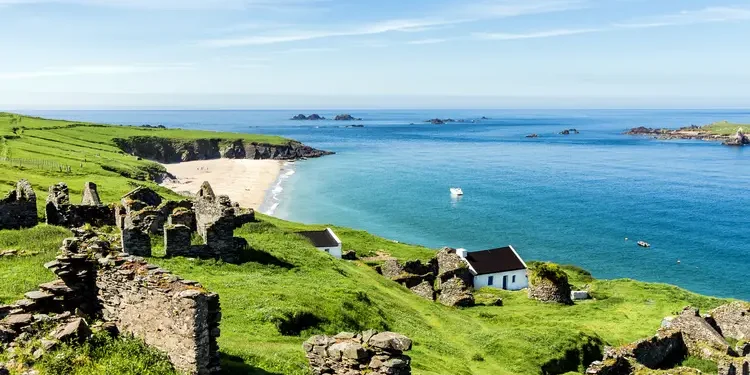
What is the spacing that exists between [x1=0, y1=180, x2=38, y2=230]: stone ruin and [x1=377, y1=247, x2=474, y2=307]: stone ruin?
30.6m

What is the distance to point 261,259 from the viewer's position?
110 feet

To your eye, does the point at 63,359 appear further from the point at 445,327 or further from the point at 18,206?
the point at 445,327

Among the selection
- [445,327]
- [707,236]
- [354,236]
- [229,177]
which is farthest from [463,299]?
[229,177]

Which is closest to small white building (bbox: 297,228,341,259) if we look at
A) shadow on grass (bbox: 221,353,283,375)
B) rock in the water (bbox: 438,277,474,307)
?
rock in the water (bbox: 438,277,474,307)

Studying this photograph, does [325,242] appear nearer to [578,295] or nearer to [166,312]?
[578,295]

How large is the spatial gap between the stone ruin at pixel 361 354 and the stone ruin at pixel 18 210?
26660 millimetres

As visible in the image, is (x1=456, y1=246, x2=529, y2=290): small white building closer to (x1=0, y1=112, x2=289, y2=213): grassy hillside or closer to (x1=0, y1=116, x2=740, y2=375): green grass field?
(x1=0, y1=116, x2=740, y2=375): green grass field

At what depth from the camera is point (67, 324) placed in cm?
1518

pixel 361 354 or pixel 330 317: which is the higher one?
pixel 361 354

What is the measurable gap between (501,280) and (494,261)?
95.6 inches

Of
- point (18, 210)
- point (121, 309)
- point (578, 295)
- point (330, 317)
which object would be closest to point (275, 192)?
point (578, 295)

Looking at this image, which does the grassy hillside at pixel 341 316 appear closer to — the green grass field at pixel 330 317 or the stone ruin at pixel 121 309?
the green grass field at pixel 330 317

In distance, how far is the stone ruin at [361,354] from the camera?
14242 millimetres

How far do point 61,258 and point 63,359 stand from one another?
4.16 m
